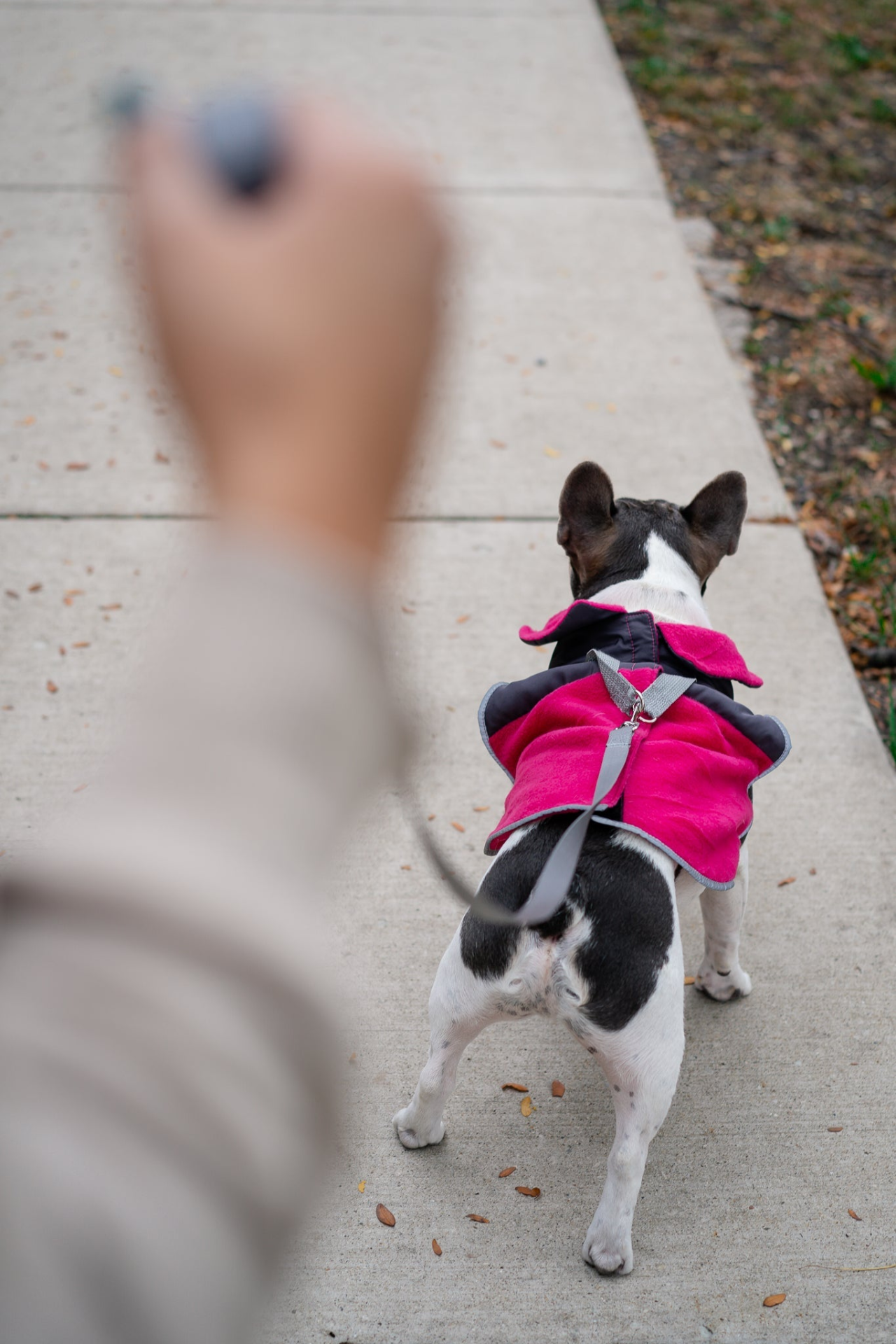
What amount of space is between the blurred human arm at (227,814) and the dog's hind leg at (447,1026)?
1.40m

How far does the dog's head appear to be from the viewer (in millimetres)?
2625

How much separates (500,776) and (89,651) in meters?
1.53

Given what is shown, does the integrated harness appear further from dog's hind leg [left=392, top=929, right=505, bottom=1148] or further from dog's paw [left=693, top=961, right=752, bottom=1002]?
dog's paw [left=693, top=961, right=752, bottom=1002]

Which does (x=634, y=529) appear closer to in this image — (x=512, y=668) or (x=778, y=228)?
(x=512, y=668)

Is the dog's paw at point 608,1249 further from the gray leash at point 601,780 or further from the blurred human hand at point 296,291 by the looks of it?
the blurred human hand at point 296,291

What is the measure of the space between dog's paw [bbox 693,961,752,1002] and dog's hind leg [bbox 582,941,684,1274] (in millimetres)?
739

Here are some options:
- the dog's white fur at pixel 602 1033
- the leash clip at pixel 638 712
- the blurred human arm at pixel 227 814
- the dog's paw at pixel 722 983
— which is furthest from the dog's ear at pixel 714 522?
the blurred human arm at pixel 227 814

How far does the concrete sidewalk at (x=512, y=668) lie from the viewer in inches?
88.7

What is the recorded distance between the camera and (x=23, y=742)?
336 cm

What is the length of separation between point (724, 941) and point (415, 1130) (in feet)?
2.94

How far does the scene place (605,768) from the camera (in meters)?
2.06

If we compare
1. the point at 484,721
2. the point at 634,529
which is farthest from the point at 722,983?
the point at 634,529

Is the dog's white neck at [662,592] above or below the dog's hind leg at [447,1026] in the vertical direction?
above

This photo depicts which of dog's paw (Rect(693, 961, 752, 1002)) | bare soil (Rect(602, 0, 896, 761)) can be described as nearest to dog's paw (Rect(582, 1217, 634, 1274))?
dog's paw (Rect(693, 961, 752, 1002))
